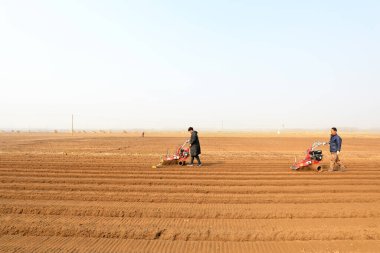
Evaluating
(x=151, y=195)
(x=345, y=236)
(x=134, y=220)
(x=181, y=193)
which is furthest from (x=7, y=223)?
(x=345, y=236)

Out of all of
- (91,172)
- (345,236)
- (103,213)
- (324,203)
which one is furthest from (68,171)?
(345,236)

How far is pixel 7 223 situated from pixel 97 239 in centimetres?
174

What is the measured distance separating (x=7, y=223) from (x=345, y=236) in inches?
206

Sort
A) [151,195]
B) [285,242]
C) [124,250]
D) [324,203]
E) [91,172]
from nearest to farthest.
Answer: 1. [124,250]
2. [285,242]
3. [324,203]
4. [151,195]
5. [91,172]

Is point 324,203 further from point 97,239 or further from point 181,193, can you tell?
point 97,239

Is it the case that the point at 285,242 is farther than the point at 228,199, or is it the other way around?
the point at 228,199

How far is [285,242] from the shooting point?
4.88 meters

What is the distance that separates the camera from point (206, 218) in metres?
5.99

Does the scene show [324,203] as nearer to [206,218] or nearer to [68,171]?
[206,218]

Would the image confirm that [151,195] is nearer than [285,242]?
No

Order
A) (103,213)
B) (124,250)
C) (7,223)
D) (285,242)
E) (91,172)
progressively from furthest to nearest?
(91,172) → (103,213) → (7,223) → (285,242) → (124,250)

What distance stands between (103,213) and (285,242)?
319 cm

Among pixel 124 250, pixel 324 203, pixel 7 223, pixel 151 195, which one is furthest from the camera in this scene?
pixel 151 195

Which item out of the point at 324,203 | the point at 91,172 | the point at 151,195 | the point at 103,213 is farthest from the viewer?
the point at 91,172
